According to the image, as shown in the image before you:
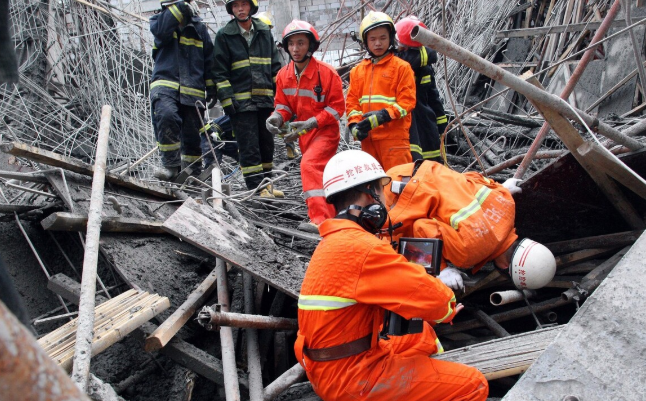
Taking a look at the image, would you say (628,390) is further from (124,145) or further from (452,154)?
(124,145)

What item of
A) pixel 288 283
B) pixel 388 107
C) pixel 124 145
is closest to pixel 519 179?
pixel 388 107

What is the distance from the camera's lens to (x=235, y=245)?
392 cm

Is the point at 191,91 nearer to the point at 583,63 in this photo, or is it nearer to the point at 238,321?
the point at 238,321

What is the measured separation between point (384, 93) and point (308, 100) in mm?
759

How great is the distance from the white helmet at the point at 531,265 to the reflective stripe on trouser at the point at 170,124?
142 inches

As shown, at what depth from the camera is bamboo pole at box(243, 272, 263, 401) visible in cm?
318

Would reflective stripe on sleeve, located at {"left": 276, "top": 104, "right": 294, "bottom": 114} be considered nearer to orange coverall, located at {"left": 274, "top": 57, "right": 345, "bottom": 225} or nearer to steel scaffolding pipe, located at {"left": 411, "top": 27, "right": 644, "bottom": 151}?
orange coverall, located at {"left": 274, "top": 57, "right": 345, "bottom": 225}

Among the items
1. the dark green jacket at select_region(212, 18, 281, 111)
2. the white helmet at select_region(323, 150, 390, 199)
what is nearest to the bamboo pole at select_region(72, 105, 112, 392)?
the white helmet at select_region(323, 150, 390, 199)

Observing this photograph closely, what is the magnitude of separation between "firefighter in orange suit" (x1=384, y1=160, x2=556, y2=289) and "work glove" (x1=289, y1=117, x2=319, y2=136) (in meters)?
1.73

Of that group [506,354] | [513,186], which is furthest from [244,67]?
[506,354]

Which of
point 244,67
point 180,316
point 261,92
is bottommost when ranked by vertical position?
point 180,316

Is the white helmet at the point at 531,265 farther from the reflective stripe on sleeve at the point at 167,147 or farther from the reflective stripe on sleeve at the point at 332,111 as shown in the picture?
the reflective stripe on sleeve at the point at 167,147

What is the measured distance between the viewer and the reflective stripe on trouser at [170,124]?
571 cm

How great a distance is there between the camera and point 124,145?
25.2 feet
